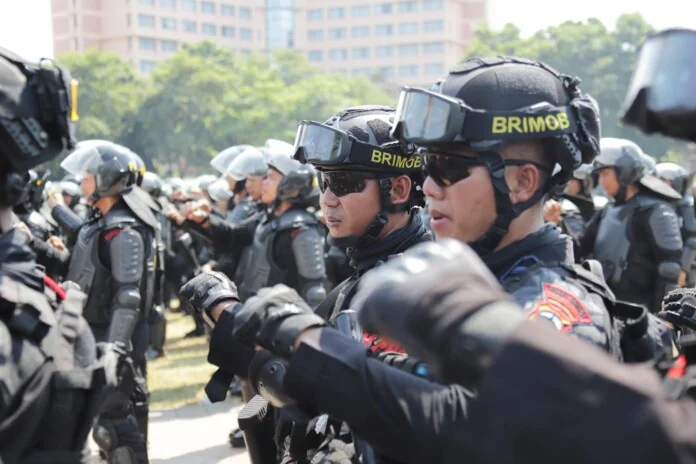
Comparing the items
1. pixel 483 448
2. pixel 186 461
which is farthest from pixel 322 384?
pixel 186 461

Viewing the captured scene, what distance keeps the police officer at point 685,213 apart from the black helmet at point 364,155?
6168mm

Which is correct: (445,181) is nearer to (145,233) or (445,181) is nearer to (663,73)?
(663,73)

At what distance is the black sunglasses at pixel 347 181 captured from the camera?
12.7 ft

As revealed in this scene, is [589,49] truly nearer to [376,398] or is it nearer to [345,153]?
[345,153]

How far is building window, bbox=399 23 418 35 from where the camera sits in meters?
98.3

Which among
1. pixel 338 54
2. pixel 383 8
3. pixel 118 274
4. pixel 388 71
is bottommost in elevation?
pixel 388 71

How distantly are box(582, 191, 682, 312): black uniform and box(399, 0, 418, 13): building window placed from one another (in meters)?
92.7

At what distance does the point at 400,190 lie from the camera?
12.9ft

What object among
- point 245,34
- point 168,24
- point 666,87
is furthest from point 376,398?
point 245,34

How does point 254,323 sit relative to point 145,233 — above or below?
above

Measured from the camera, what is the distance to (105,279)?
269 inches

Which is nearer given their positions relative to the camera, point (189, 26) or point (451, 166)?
point (451, 166)

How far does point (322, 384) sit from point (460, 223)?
0.78 m

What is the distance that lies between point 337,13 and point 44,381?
104 metres
